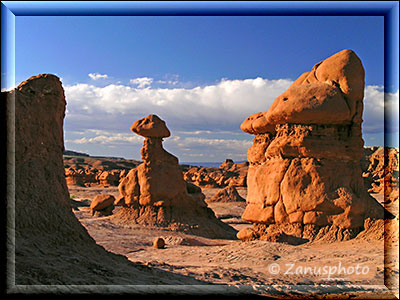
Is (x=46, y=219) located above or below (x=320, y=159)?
below

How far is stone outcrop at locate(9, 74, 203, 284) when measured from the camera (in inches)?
167

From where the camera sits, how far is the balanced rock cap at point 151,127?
47.6ft

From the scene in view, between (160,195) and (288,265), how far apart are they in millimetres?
7735

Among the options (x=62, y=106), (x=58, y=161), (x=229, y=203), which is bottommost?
(x=229, y=203)

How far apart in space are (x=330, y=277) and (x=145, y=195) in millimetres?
9240

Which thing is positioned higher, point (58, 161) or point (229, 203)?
point (58, 161)

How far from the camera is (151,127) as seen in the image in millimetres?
14484

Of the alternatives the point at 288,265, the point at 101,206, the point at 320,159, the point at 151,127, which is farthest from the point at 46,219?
the point at 101,206

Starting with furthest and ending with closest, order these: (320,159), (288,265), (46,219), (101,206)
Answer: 1. (101,206)
2. (320,159)
3. (288,265)
4. (46,219)

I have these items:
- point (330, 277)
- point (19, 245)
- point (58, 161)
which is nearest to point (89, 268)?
point (19, 245)

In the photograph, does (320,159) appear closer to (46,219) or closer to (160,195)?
(46,219)

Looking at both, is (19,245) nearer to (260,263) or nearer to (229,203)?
(260,263)

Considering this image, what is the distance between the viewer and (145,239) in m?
12.1

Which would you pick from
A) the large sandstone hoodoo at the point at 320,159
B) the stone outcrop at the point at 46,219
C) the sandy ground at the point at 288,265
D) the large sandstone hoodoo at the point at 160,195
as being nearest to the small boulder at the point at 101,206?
the large sandstone hoodoo at the point at 160,195
